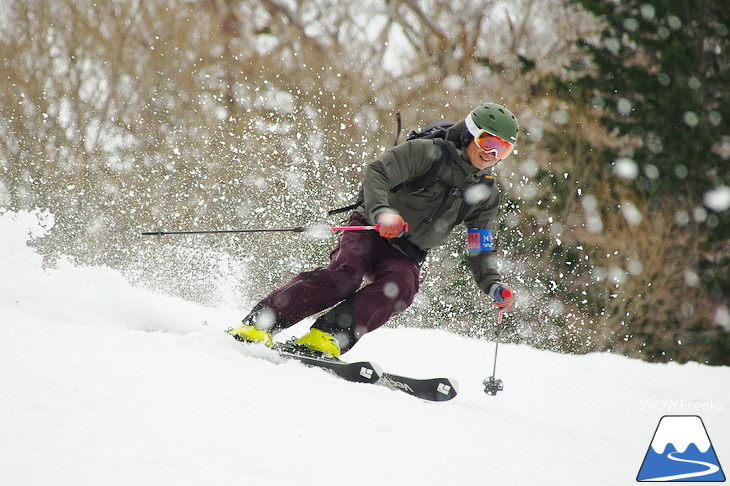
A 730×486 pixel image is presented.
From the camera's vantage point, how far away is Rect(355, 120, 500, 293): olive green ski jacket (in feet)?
10.3

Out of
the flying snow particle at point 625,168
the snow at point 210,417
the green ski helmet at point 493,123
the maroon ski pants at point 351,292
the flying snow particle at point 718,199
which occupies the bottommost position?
the snow at point 210,417

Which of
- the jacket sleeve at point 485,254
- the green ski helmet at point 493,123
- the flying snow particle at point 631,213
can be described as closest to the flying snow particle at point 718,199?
the flying snow particle at point 631,213

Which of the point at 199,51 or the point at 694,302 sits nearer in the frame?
the point at 694,302

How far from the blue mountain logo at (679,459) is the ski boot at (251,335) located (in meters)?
1.61

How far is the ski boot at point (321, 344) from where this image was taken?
299 centimetres

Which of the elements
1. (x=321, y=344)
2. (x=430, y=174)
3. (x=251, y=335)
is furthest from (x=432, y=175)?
(x=251, y=335)

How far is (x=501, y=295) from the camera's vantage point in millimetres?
3438

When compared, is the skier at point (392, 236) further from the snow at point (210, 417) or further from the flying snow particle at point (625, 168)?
the flying snow particle at point (625, 168)

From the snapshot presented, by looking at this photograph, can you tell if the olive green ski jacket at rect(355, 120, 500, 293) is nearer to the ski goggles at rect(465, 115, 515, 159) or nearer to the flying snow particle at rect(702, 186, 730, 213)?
the ski goggles at rect(465, 115, 515, 159)

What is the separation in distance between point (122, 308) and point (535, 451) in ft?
6.29

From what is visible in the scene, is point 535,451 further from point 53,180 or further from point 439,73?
point 53,180

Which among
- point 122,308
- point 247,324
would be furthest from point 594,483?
point 122,308

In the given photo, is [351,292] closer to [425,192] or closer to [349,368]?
[349,368]

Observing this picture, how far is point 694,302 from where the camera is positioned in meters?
7.05
